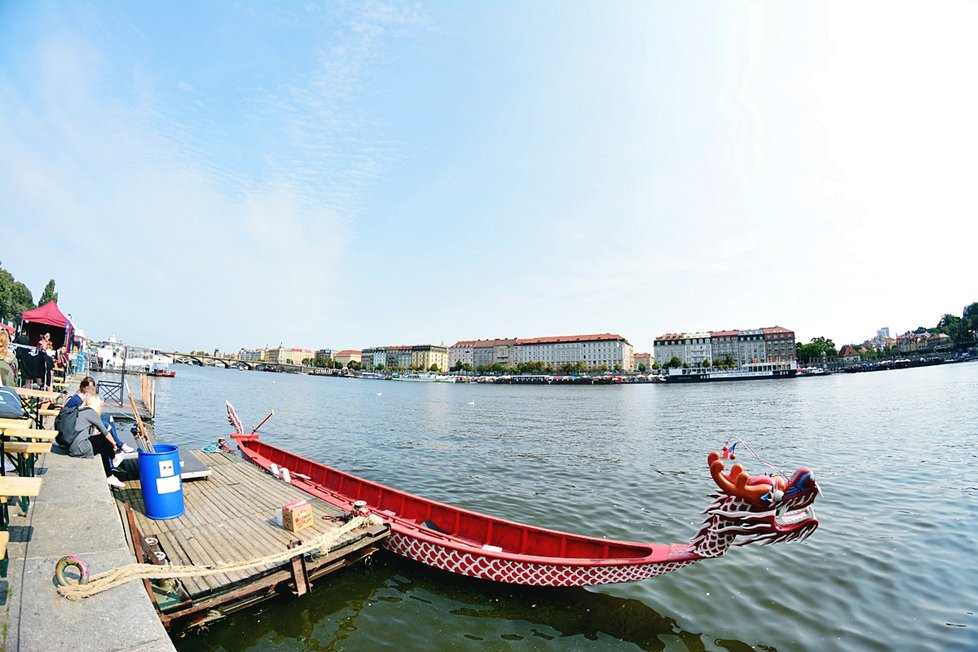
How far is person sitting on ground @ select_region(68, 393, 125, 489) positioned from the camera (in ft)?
30.5

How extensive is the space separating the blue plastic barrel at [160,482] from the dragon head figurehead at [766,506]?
9887 mm

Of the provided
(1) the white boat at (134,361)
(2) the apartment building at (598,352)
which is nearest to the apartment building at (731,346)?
(2) the apartment building at (598,352)

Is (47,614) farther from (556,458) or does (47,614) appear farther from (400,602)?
(556,458)

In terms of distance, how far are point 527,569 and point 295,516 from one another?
4.50 m

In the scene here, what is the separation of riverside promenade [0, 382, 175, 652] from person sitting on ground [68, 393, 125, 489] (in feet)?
8.49

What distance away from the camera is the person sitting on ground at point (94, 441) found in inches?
366

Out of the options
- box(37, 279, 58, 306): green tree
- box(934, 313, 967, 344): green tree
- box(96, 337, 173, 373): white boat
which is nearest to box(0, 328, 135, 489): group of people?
box(96, 337, 173, 373): white boat

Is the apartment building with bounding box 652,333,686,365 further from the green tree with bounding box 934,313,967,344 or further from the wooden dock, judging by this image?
the wooden dock

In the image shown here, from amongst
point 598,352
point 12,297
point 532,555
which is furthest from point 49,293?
point 598,352

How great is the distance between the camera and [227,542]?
7859mm

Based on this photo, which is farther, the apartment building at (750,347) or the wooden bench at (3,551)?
the apartment building at (750,347)

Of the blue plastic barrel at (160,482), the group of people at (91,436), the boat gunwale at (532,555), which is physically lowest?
the boat gunwale at (532,555)

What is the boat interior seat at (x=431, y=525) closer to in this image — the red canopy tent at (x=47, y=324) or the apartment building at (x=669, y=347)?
the red canopy tent at (x=47, y=324)

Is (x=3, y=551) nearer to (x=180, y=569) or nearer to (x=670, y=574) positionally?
(x=180, y=569)
